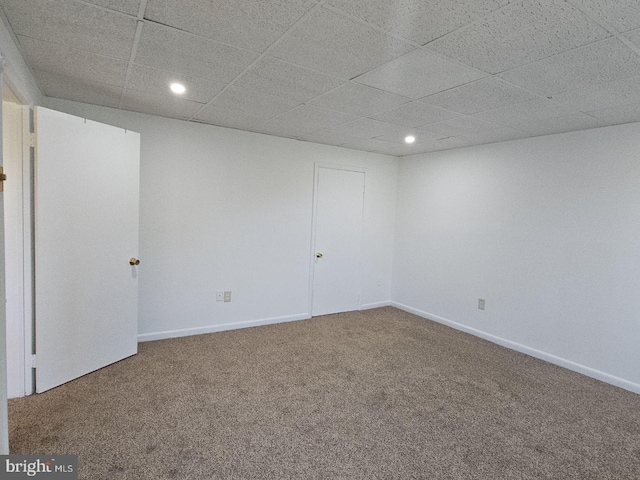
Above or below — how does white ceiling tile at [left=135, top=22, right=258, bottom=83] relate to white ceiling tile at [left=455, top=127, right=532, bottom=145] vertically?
below

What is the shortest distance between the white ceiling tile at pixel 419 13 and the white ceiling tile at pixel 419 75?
243 millimetres

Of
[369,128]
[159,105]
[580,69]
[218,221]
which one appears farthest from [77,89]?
[580,69]

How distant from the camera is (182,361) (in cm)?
319

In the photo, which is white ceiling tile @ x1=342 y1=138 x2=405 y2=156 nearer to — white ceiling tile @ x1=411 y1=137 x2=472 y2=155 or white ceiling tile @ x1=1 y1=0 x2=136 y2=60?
white ceiling tile @ x1=411 y1=137 x2=472 y2=155

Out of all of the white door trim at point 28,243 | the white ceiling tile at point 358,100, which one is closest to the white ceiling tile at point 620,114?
the white ceiling tile at point 358,100

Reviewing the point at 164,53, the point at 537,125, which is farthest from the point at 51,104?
the point at 537,125

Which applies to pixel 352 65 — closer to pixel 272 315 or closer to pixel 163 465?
pixel 163 465

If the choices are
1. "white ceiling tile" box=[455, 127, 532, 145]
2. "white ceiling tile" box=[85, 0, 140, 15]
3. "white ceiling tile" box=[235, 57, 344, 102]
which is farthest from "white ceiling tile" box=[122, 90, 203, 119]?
"white ceiling tile" box=[455, 127, 532, 145]

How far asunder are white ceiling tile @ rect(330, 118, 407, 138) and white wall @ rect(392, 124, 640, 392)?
4.30ft

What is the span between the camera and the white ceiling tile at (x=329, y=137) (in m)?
3.92

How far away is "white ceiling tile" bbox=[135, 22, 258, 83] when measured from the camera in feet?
6.01

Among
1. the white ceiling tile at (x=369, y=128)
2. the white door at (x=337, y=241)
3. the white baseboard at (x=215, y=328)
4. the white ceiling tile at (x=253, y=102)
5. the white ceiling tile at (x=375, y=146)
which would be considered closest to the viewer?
the white ceiling tile at (x=253, y=102)

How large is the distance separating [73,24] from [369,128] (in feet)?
8.45

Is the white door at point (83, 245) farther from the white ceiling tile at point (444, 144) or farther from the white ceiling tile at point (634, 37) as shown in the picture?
the white ceiling tile at point (634, 37)
